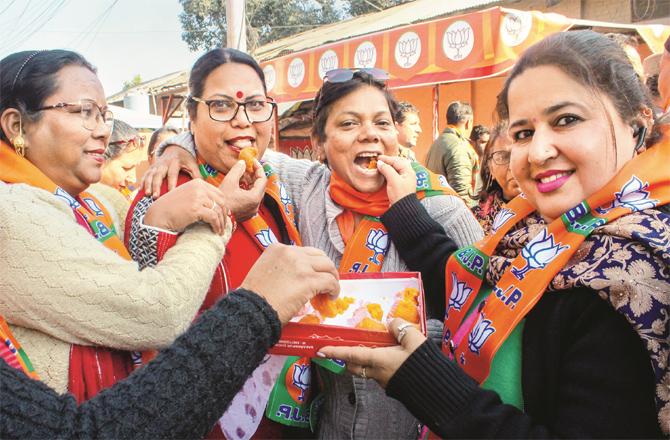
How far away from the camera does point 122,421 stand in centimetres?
107

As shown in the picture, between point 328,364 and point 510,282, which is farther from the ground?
point 510,282

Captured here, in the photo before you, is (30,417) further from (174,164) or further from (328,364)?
(174,164)

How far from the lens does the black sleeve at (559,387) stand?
3.90 ft

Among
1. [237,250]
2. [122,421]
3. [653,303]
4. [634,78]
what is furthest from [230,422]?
[634,78]

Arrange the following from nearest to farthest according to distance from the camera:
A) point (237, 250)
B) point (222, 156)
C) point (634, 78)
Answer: point (634, 78)
point (237, 250)
point (222, 156)

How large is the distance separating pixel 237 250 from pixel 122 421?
105 centimetres

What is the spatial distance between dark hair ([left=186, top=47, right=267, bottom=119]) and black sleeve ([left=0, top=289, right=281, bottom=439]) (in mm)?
1282

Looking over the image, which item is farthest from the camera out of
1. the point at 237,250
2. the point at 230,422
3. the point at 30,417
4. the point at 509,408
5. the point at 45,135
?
the point at 237,250

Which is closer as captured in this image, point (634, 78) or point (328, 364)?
point (634, 78)

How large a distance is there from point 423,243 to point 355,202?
408mm

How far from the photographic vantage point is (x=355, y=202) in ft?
7.52

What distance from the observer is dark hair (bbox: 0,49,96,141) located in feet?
5.64

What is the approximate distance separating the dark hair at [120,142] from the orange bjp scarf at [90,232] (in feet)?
11.0

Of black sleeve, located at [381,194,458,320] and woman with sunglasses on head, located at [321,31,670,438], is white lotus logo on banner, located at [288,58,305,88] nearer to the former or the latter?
black sleeve, located at [381,194,458,320]
